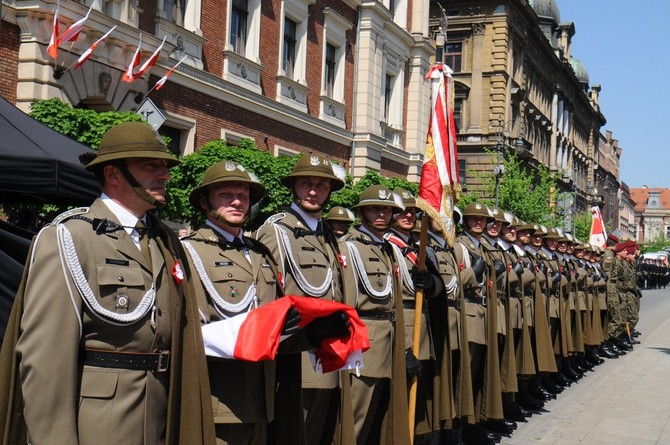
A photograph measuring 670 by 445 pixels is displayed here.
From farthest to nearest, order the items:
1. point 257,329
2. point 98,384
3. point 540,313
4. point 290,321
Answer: point 540,313
point 290,321
point 257,329
point 98,384

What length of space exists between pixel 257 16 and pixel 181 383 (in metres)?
17.5

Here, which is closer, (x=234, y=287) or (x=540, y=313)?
(x=234, y=287)

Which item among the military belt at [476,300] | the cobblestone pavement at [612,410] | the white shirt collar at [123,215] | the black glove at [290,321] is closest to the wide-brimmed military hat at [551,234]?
the cobblestone pavement at [612,410]

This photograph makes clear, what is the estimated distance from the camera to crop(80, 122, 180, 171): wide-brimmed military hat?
11.4ft

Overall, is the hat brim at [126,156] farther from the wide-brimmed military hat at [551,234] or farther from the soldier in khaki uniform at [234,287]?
the wide-brimmed military hat at [551,234]

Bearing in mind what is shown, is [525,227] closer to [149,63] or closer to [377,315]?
[377,315]

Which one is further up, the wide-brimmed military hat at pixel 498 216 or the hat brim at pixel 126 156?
the wide-brimmed military hat at pixel 498 216

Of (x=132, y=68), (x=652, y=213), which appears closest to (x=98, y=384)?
(x=132, y=68)

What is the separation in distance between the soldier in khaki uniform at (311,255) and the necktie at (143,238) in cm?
160

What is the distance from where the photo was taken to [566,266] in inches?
523

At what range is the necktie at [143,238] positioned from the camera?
3.54 m

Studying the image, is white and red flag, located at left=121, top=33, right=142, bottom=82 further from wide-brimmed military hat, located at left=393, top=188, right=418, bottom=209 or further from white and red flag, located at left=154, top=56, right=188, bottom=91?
wide-brimmed military hat, located at left=393, top=188, right=418, bottom=209

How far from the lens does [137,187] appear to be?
3.51 m

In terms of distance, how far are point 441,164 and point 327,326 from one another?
3.12 meters
